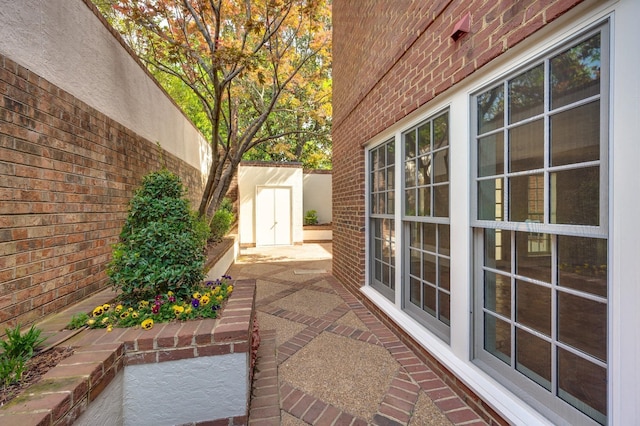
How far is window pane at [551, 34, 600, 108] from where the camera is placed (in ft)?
4.43

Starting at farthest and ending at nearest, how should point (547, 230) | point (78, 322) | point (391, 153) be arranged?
point (391, 153)
point (78, 322)
point (547, 230)

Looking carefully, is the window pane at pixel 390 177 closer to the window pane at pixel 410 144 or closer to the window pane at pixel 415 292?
the window pane at pixel 410 144

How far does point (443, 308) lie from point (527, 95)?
1.77 meters

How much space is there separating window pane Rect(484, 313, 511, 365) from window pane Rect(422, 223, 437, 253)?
753 millimetres

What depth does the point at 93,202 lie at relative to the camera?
2.59 meters

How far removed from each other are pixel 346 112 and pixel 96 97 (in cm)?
339

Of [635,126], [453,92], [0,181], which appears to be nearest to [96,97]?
[0,181]

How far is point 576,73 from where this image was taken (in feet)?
4.70

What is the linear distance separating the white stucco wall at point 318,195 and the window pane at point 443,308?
32.8ft

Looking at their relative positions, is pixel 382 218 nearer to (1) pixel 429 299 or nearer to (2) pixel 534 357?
(1) pixel 429 299

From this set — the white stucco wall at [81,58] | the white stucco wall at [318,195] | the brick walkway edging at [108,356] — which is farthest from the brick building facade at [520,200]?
the white stucco wall at [318,195]

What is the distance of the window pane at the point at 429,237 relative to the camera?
102 inches

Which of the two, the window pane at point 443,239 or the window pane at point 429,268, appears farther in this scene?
the window pane at point 429,268

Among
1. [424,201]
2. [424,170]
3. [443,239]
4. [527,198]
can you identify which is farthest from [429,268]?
[527,198]
